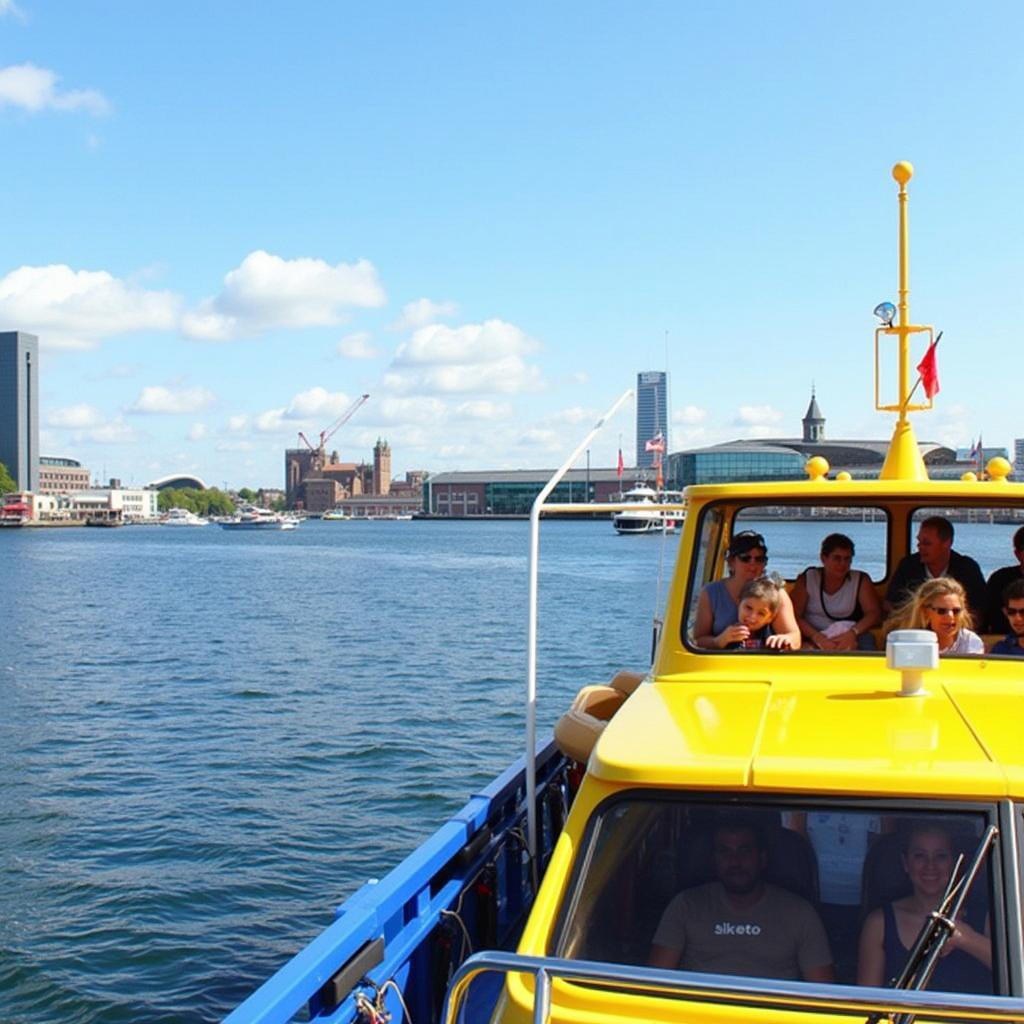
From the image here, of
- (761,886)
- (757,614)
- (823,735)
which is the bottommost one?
(761,886)

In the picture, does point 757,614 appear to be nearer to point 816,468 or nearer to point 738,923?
point 816,468

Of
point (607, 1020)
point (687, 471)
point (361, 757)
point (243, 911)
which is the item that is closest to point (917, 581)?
point (607, 1020)

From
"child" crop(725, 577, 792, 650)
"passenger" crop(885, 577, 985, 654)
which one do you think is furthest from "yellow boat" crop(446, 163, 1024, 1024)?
"child" crop(725, 577, 792, 650)

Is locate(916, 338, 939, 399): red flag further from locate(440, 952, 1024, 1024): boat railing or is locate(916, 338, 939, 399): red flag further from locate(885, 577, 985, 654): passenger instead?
locate(440, 952, 1024, 1024): boat railing

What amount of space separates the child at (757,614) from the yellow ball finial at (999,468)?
141 centimetres

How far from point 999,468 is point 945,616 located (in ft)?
4.07

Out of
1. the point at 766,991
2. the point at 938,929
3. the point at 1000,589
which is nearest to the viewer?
the point at 766,991

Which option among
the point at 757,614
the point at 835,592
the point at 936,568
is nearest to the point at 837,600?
the point at 835,592

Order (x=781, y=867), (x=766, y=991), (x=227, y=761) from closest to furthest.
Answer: (x=766, y=991)
(x=781, y=867)
(x=227, y=761)

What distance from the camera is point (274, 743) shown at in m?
20.9

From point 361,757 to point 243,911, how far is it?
278 inches

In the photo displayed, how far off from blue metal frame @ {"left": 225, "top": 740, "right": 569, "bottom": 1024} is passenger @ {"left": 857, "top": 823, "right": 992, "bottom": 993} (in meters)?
1.91

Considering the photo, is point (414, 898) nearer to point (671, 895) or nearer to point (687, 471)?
point (671, 895)

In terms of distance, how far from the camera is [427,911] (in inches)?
217
